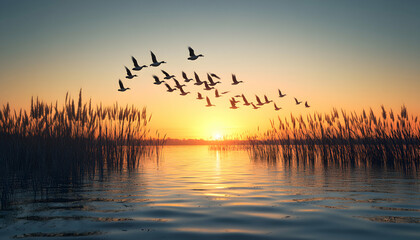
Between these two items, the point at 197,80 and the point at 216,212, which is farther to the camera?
the point at 197,80

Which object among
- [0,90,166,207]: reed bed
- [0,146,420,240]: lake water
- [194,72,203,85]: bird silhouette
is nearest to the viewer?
[0,146,420,240]: lake water

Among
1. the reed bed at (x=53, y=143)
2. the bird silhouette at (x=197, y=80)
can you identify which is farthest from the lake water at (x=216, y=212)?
the bird silhouette at (x=197, y=80)

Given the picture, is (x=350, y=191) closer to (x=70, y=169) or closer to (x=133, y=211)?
(x=133, y=211)

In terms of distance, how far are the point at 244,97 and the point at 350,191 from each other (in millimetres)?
14625

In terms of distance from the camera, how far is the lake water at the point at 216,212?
459cm

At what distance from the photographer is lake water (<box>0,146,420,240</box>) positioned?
15.1ft

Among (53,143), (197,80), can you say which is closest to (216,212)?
(53,143)

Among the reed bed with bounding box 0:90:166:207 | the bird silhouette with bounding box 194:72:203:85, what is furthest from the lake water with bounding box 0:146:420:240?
the bird silhouette with bounding box 194:72:203:85

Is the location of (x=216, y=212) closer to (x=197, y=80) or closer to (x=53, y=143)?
(x=53, y=143)

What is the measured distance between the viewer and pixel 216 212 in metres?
6.00

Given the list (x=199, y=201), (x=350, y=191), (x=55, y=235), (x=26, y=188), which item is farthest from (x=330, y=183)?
(x=26, y=188)

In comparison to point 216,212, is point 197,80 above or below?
above

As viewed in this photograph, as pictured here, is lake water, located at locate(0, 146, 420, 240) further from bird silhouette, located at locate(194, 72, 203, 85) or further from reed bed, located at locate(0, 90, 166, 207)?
bird silhouette, located at locate(194, 72, 203, 85)

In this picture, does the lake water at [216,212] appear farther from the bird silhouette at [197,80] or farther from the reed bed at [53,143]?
the bird silhouette at [197,80]
